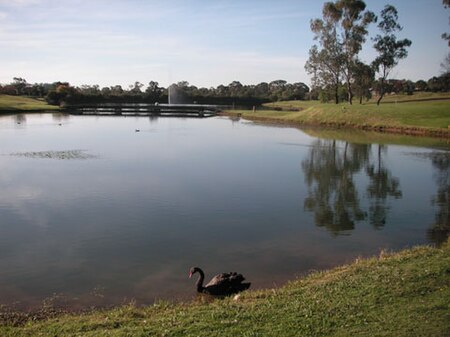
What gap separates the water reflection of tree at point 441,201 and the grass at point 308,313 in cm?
606

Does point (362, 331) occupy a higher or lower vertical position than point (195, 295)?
higher

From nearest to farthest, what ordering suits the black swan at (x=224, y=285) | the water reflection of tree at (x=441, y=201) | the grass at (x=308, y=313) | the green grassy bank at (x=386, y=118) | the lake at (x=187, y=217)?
the grass at (x=308, y=313) → the black swan at (x=224, y=285) → the lake at (x=187, y=217) → the water reflection of tree at (x=441, y=201) → the green grassy bank at (x=386, y=118)

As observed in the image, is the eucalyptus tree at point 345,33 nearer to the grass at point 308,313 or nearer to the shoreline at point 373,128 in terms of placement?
the shoreline at point 373,128

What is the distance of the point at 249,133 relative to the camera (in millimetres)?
56594

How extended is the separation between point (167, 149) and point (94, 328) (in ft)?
104

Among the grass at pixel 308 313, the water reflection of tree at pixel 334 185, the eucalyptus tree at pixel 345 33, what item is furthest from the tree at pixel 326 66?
the grass at pixel 308 313

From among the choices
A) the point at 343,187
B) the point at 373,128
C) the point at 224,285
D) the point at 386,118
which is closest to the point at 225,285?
the point at 224,285

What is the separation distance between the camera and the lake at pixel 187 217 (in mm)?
12727

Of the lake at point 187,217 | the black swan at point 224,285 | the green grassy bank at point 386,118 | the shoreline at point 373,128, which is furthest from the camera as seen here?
the green grassy bank at point 386,118

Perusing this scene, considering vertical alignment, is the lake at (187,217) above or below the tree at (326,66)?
below

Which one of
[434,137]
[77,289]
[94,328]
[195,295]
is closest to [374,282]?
[195,295]

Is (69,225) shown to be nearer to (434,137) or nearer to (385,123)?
(434,137)

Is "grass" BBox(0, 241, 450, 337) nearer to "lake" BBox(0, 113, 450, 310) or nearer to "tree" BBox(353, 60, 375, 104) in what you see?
"lake" BBox(0, 113, 450, 310)

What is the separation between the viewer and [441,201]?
2250 centimetres
